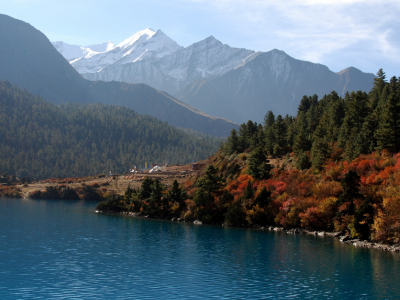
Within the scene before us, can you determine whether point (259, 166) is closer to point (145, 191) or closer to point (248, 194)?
point (248, 194)

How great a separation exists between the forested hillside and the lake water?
7.09 m

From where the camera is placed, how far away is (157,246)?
70.0 metres

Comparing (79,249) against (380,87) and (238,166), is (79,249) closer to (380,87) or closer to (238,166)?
(238,166)

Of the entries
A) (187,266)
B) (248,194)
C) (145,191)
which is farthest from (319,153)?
(187,266)

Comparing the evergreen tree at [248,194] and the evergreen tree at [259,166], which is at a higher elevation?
the evergreen tree at [259,166]

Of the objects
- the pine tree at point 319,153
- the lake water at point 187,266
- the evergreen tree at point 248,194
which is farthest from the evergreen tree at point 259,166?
the lake water at point 187,266

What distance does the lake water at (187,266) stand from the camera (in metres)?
42.9

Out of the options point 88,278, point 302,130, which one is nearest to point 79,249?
point 88,278

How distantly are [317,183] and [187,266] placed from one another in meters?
51.5

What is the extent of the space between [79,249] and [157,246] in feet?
44.0

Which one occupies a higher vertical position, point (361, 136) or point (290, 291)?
point (361, 136)

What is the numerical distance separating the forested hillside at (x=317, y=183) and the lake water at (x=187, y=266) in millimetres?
7086

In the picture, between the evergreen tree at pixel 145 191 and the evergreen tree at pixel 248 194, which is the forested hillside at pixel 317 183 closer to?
the evergreen tree at pixel 248 194

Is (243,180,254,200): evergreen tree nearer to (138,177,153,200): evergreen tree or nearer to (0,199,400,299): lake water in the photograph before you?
(0,199,400,299): lake water
